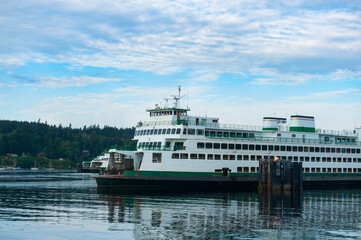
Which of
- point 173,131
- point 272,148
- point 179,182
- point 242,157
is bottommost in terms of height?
point 179,182

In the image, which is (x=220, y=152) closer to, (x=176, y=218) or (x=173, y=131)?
(x=173, y=131)

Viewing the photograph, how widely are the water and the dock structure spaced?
22.6ft

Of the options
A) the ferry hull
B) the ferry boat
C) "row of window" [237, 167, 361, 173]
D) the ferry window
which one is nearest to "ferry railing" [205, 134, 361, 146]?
the ferry boat

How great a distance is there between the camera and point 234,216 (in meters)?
32.2

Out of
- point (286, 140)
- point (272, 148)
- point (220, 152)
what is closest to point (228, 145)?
point (220, 152)

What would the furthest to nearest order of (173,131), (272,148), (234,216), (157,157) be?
(272,148) < (173,131) < (157,157) < (234,216)

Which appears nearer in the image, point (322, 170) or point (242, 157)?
point (242, 157)

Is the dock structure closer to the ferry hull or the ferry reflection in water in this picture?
the ferry hull

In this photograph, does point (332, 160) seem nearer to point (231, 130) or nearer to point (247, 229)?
point (231, 130)

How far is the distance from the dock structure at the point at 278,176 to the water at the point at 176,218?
690 centimetres

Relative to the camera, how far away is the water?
25641 millimetres

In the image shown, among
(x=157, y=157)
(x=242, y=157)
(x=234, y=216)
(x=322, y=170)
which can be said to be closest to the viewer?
(x=234, y=216)

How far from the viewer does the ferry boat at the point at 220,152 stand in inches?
1983

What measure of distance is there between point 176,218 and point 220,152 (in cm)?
2406
